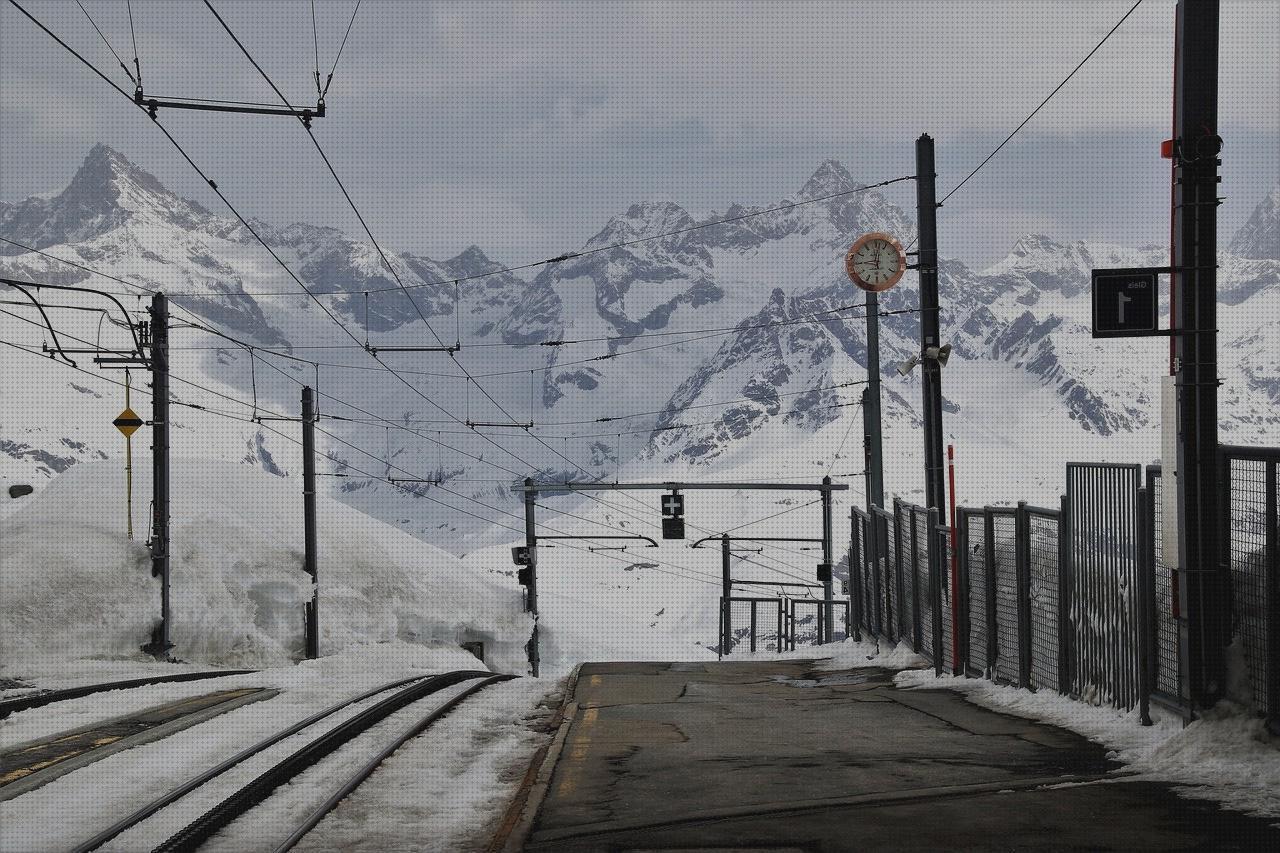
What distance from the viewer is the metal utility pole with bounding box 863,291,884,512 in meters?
26.2

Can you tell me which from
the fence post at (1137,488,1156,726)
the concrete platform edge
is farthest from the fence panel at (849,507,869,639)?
the fence post at (1137,488,1156,726)

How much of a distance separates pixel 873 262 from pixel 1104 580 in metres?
13.5

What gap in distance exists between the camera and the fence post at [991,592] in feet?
43.9

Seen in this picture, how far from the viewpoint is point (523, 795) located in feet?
27.3

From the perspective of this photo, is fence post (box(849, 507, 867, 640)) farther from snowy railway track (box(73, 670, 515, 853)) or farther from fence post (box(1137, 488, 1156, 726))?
fence post (box(1137, 488, 1156, 726))

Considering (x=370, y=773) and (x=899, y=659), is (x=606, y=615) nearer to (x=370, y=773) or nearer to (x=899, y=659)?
(x=899, y=659)

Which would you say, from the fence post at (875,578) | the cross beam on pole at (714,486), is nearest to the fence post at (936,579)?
the fence post at (875,578)

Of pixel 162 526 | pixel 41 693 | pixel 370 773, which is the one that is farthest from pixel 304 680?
pixel 370 773

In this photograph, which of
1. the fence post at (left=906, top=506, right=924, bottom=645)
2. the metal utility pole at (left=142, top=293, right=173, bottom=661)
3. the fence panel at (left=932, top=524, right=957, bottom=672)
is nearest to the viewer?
the fence panel at (left=932, top=524, right=957, bottom=672)

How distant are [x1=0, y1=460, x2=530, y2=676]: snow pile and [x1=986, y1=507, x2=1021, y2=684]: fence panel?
1661 centimetres

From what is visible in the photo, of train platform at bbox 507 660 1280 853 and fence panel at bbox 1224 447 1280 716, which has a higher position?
fence panel at bbox 1224 447 1280 716

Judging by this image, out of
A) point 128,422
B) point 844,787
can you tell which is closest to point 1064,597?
point 844,787

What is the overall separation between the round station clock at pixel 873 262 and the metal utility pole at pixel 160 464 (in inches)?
534

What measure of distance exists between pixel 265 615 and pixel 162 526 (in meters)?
10.2
